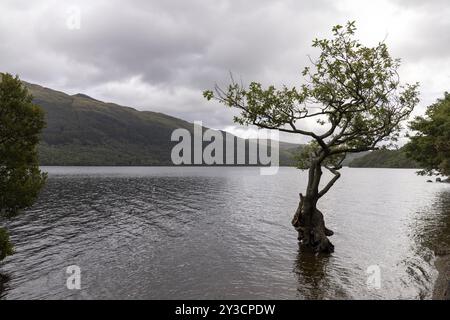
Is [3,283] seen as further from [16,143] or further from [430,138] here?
[430,138]

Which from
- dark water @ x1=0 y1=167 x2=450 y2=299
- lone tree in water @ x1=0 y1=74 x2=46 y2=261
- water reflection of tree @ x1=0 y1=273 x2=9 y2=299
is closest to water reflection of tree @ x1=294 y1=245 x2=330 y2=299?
dark water @ x1=0 y1=167 x2=450 y2=299

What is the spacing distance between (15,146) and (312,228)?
27.9 meters

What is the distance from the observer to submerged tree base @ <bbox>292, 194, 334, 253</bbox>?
2945 centimetres

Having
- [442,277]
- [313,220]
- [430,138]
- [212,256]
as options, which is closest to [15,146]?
[212,256]

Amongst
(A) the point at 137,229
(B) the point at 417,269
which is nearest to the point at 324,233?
(B) the point at 417,269

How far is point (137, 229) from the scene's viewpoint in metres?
41.2

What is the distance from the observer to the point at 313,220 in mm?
30031

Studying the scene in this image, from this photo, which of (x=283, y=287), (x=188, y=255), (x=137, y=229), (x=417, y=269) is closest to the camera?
(x=283, y=287)

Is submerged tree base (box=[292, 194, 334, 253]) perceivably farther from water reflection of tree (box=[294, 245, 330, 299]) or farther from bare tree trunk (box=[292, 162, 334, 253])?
water reflection of tree (box=[294, 245, 330, 299])

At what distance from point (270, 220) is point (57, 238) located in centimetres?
3077

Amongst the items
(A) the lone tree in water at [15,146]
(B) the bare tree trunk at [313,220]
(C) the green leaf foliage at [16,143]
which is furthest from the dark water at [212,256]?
(C) the green leaf foliage at [16,143]

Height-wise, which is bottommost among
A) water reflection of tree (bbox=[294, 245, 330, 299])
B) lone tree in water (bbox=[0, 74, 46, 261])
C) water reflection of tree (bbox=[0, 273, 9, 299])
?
water reflection of tree (bbox=[0, 273, 9, 299])

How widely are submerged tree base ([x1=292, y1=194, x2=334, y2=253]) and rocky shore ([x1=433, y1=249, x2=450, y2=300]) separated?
907 cm

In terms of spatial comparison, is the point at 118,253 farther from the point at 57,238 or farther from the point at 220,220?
the point at 220,220
